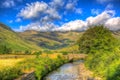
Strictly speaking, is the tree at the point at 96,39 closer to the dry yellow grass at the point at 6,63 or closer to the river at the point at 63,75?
the river at the point at 63,75

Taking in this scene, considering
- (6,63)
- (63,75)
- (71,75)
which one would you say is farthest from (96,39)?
(63,75)

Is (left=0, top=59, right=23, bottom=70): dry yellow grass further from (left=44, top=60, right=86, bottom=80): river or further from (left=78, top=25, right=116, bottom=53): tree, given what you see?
(left=78, top=25, right=116, bottom=53): tree

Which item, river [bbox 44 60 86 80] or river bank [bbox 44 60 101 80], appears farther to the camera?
river [bbox 44 60 86 80]

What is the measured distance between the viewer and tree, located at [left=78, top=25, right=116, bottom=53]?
284 feet

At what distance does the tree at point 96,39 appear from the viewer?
86500 millimetres

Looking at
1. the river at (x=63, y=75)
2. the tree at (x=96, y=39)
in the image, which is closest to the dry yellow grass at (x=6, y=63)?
the river at (x=63, y=75)

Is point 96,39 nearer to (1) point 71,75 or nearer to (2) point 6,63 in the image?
(2) point 6,63

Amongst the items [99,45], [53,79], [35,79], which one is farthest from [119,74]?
[99,45]

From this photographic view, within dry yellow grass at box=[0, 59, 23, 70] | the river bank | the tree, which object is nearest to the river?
the river bank

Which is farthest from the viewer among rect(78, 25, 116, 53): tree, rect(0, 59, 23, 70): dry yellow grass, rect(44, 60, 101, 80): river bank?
rect(78, 25, 116, 53): tree

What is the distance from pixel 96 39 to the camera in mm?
91125

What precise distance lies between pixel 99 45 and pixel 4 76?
2346 inches

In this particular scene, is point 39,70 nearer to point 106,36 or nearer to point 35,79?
point 35,79

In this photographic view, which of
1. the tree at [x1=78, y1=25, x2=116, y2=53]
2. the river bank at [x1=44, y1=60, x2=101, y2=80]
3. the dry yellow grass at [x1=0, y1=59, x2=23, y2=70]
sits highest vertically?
the tree at [x1=78, y1=25, x2=116, y2=53]
